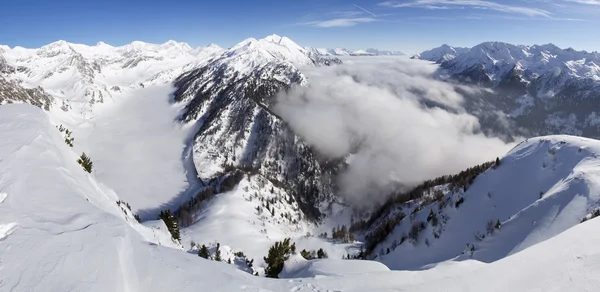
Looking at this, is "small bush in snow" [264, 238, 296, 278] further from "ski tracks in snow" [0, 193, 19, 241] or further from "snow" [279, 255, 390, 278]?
"ski tracks in snow" [0, 193, 19, 241]

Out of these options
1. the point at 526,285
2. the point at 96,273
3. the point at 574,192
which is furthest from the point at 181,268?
the point at 574,192

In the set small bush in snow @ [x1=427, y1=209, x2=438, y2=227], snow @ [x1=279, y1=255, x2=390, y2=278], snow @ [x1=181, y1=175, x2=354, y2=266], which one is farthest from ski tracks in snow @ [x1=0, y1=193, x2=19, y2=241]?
small bush in snow @ [x1=427, y1=209, x2=438, y2=227]

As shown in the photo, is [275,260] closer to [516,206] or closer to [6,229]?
[6,229]

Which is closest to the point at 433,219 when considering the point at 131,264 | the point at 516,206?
the point at 516,206

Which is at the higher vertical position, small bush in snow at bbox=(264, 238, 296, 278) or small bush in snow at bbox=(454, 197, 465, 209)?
small bush in snow at bbox=(264, 238, 296, 278)

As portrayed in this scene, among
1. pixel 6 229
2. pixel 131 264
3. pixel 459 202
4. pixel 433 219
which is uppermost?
pixel 6 229
